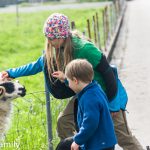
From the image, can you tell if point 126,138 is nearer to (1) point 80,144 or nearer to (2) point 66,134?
(2) point 66,134

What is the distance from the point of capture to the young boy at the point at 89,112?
15.3 ft

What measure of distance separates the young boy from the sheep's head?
168 cm

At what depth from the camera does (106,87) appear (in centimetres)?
547

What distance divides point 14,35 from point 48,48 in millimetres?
16871

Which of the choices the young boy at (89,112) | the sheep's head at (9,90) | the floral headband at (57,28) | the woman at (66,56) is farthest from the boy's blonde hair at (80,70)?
the sheep's head at (9,90)

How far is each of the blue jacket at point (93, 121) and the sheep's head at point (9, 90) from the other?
1.67 metres

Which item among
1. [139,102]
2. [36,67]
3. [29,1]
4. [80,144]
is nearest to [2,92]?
[36,67]

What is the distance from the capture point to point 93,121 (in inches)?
183

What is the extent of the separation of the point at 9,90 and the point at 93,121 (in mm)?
2031

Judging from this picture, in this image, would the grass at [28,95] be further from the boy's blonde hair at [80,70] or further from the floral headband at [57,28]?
the boy's blonde hair at [80,70]

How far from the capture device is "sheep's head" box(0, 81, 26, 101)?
20.8 feet

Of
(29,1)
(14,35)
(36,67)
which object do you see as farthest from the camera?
(29,1)

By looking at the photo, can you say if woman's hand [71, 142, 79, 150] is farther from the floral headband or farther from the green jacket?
the floral headband

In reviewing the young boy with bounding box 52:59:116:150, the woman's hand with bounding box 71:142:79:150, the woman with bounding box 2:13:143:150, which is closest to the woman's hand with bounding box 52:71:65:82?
the woman with bounding box 2:13:143:150
